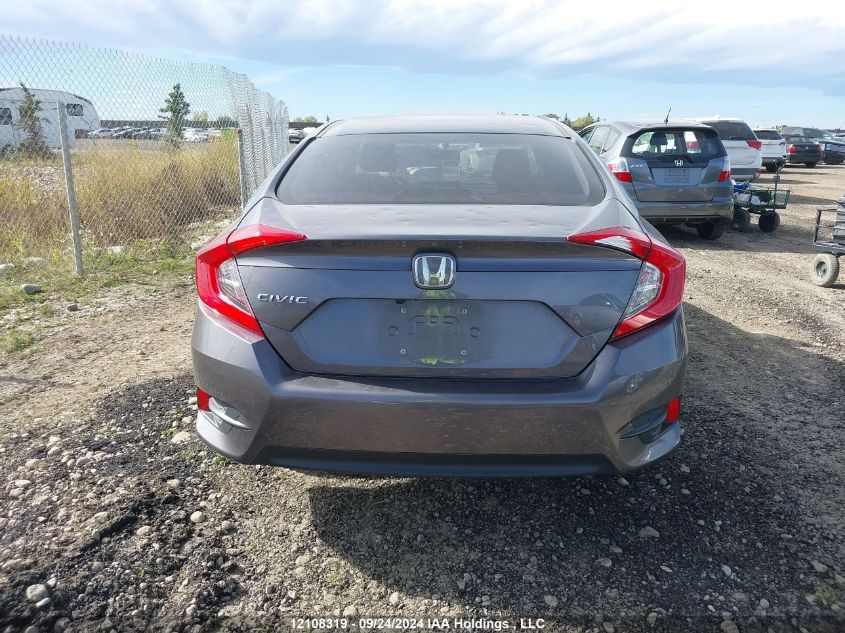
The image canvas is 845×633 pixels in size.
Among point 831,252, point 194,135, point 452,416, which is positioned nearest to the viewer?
point 452,416

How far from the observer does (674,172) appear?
30.3 feet

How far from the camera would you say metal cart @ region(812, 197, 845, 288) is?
21.4 ft

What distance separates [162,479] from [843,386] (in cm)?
407

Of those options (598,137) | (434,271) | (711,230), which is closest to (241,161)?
(598,137)

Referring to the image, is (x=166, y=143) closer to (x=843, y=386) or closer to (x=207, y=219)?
(x=207, y=219)

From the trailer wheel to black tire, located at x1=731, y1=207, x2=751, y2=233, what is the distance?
13.1 feet

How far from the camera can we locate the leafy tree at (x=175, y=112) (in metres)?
8.74

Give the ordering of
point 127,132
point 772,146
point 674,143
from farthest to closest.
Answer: point 772,146, point 674,143, point 127,132

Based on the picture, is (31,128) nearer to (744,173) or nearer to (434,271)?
(434,271)

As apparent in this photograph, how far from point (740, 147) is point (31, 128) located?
14.2 m

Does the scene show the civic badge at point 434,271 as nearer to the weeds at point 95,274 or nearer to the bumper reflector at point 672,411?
the bumper reflector at point 672,411

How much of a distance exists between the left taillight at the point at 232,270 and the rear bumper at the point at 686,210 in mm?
7766

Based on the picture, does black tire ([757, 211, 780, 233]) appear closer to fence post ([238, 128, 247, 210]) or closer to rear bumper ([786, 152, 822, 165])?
fence post ([238, 128, 247, 210])

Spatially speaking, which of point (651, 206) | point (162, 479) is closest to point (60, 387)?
point (162, 479)
